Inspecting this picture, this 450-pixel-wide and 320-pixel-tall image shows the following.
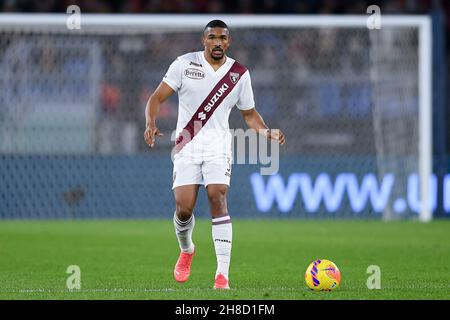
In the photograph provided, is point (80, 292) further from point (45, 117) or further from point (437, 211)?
point (437, 211)

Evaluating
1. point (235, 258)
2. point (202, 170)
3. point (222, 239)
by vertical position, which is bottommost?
point (235, 258)

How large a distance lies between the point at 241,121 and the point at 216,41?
10972mm

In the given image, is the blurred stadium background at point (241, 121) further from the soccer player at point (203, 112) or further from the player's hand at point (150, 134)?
the player's hand at point (150, 134)

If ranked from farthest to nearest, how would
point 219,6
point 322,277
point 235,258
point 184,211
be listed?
1. point 219,6
2. point 235,258
3. point 184,211
4. point 322,277

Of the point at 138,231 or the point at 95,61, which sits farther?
the point at 95,61

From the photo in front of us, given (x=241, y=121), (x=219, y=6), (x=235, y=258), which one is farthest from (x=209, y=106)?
(x=219, y=6)

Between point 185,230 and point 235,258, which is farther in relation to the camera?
point 235,258

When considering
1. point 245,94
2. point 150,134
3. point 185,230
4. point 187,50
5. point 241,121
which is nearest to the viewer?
point 150,134

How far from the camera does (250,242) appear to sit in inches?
607

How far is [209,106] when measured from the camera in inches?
387

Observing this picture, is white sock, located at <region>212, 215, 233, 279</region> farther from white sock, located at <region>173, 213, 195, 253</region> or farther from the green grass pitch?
white sock, located at <region>173, 213, 195, 253</region>

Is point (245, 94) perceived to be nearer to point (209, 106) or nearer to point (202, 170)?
point (209, 106)

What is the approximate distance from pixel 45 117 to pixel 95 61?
4.60ft
